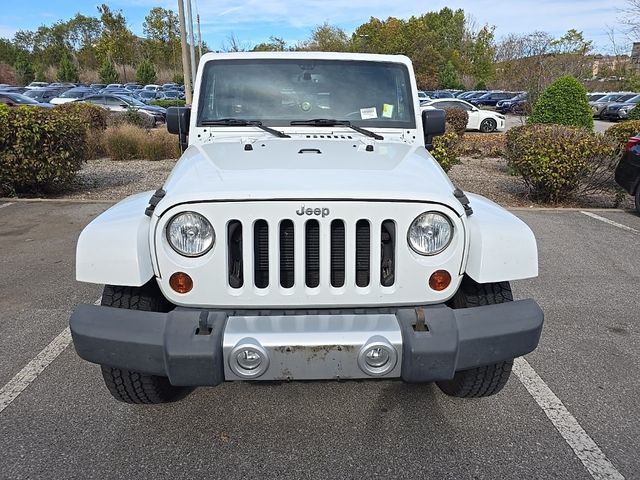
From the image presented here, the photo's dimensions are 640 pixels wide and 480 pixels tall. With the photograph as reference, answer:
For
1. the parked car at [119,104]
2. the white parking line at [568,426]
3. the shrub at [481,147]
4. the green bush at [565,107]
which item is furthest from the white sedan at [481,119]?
the white parking line at [568,426]

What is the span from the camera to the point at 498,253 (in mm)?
2473

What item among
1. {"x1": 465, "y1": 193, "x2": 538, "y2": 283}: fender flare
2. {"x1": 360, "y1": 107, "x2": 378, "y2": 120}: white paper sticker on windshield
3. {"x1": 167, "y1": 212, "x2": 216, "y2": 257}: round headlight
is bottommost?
{"x1": 465, "y1": 193, "x2": 538, "y2": 283}: fender flare

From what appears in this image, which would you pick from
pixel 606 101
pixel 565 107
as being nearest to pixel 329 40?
pixel 606 101

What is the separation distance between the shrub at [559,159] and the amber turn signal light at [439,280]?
638cm

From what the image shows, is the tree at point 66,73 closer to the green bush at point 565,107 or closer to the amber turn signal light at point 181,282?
the green bush at point 565,107

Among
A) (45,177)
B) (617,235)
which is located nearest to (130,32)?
(45,177)

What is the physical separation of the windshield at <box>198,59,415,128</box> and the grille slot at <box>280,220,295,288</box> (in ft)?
4.72

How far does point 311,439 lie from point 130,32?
68653 mm

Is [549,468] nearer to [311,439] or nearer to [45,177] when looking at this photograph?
[311,439]

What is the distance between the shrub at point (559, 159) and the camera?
8008mm

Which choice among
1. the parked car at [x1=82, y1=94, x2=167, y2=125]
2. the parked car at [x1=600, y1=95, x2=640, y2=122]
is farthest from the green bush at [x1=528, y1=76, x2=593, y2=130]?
the parked car at [x1=600, y1=95, x2=640, y2=122]

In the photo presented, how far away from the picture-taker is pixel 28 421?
2.89m

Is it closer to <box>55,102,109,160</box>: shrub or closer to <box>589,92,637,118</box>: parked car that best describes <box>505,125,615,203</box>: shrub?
<box>55,102,109,160</box>: shrub

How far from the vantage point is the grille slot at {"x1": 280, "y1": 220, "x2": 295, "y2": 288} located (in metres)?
2.42
